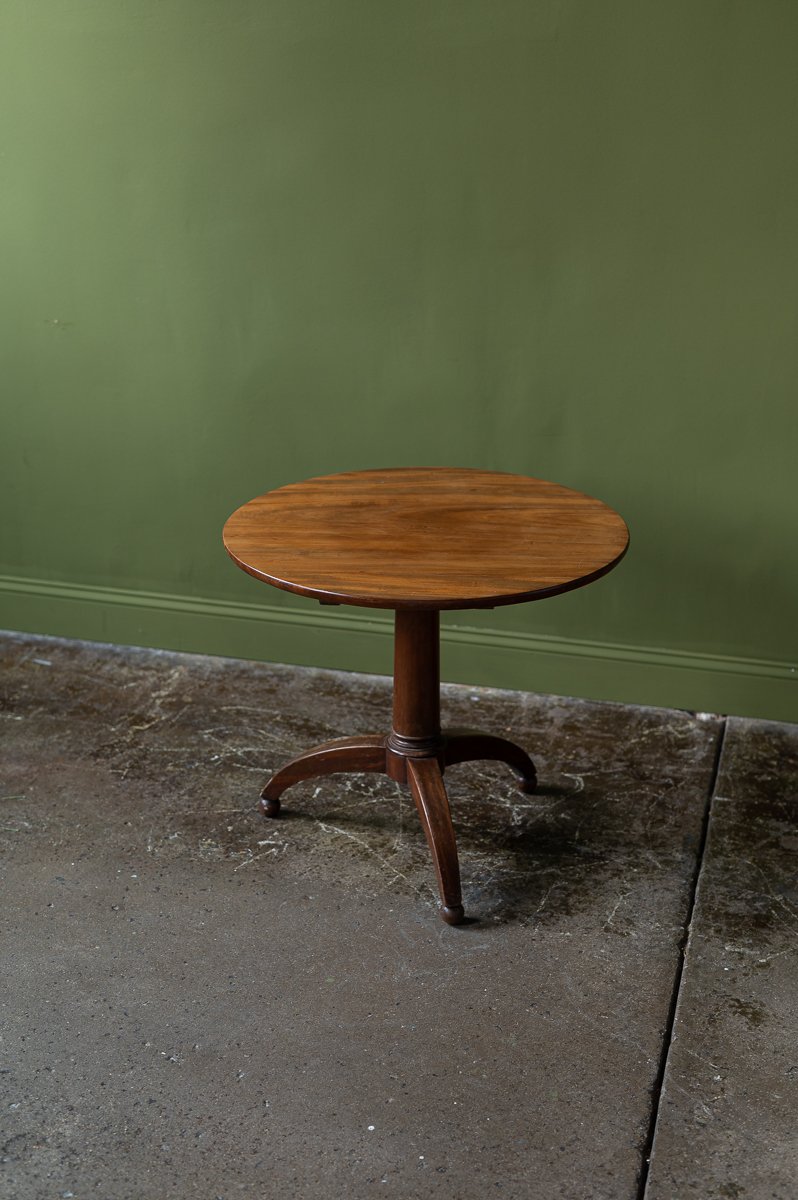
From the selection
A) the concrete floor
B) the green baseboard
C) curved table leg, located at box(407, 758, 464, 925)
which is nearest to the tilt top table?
curved table leg, located at box(407, 758, 464, 925)

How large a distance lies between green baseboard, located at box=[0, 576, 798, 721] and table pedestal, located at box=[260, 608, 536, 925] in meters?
0.53

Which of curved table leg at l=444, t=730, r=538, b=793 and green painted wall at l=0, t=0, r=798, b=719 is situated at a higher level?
green painted wall at l=0, t=0, r=798, b=719

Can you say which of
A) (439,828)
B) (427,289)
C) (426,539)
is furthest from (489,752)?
(427,289)

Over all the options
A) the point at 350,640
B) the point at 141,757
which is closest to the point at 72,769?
the point at 141,757

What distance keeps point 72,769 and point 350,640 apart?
860mm

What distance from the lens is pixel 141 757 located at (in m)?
2.86

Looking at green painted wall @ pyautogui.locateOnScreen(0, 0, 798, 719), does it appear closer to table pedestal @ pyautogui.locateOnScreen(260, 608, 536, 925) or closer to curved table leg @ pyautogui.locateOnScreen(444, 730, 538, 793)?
curved table leg @ pyautogui.locateOnScreen(444, 730, 538, 793)

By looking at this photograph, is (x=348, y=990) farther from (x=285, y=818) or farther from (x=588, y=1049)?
(x=285, y=818)

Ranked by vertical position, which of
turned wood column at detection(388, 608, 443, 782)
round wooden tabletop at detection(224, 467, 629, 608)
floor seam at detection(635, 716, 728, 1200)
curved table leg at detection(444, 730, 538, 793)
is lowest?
floor seam at detection(635, 716, 728, 1200)

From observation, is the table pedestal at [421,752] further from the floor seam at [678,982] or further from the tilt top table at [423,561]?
the floor seam at [678,982]

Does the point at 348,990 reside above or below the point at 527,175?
below

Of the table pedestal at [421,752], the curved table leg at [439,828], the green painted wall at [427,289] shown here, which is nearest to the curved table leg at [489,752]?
the table pedestal at [421,752]

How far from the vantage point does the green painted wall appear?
273 cm

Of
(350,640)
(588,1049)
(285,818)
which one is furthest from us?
(350,640)
